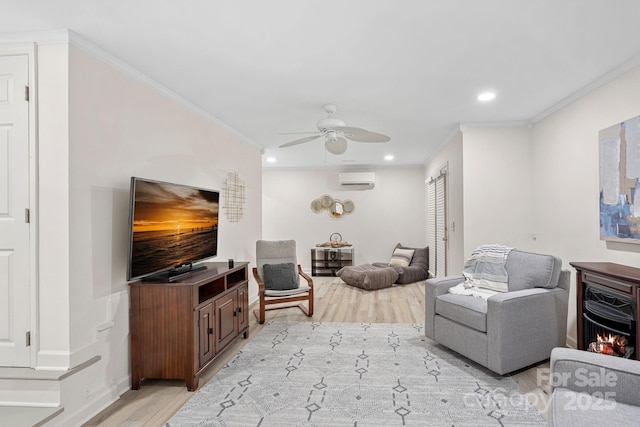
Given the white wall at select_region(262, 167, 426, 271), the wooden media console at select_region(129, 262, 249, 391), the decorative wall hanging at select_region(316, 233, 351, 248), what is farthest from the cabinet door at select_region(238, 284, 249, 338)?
the white wall at select_region(262, 167, 426, 271)

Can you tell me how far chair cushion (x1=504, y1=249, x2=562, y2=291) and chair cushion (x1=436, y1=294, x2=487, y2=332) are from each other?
39 cm

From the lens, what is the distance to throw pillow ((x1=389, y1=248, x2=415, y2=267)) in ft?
A: 22.4

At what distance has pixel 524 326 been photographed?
265 cm

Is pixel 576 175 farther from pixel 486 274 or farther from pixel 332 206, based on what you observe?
pixel 332 206

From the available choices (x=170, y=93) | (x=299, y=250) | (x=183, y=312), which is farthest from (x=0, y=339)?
(x=299, y=250)

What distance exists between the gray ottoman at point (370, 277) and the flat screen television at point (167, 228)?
3.17m

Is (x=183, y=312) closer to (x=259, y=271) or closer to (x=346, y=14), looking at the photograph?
(x=259, y=271)

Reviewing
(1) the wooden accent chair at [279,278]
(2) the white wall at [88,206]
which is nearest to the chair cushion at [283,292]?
(1) the wooden accent chair at [279,278]

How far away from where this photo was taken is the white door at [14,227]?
210 cm

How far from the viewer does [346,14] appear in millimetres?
1922

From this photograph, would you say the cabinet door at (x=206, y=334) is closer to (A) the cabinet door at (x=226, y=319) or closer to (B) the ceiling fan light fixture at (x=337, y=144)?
(A) the cabinet door at (x=226, y=319)

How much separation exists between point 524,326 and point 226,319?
253 centimetres

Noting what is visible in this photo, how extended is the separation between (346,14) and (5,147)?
228 cm

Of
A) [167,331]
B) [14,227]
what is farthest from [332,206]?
[14,227]
